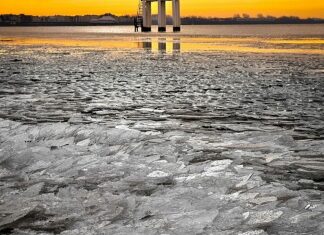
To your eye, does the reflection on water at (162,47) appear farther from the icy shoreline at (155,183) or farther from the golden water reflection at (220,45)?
the icy shoreline at (155,183)

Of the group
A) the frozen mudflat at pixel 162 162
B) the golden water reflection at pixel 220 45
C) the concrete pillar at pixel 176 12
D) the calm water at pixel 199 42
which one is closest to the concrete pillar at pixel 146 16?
the concrete pillar at pixel 176 12

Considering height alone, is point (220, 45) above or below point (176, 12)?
below

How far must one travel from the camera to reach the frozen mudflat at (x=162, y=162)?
9.53ft

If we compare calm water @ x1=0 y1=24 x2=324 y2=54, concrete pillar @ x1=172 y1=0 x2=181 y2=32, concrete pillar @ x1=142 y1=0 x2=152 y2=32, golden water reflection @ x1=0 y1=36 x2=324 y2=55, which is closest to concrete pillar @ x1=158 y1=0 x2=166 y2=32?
concrete pillar @ x1=142 y1=0 x2=152 y2=32

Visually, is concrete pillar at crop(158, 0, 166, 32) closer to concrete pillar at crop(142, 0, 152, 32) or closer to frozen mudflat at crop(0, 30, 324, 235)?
concrete pillar at crop(142, 0, 152, 32)

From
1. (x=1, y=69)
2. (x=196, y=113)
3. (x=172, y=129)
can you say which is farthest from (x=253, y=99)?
(x=1, y=69)

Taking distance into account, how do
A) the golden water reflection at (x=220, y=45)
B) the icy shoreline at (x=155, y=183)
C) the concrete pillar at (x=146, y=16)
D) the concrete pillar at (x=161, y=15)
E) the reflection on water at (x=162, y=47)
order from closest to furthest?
1. the icy shoreline at (x=155, y=183)
2. the golden water reflection at (x=220, y=45)
3. the reflection on water at (x=162, y=47)
4. the concrete pillar at (x=146, y=16)
5. the concrete pillar at (x=161, y=15)

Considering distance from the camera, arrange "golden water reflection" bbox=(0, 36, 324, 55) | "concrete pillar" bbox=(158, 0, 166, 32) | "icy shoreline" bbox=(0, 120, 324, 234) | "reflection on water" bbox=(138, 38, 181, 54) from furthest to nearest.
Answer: "concrete pillar" bbox=(158, 0, 166, 32) < "reflection on water" bbox=(138, 38, 181, 54) < "golden water reflection" bbox=(0, 36, 324, 55) < "icy shoreline" bbox=(0, 120, 324, 234)

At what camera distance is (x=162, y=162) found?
423 centimetres

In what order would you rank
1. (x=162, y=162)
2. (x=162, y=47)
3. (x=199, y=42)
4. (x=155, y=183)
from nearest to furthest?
(x=155, y=183) < (x=162, y=162) < (x=162, y=47) < (x=199, y=42)

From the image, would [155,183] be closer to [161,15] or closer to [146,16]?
[146,16]

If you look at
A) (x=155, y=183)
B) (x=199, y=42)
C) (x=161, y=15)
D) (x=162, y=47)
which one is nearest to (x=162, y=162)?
(x=155, y=183)

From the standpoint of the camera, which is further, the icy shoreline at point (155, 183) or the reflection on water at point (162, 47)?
Answer: the reflection on water at point (162, 47)

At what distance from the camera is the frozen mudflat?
291 cm
